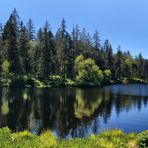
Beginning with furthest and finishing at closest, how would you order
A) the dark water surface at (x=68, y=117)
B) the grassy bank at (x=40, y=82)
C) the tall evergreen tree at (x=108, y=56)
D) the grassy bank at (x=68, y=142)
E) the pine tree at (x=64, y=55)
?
the tall evergreen tree at (x=108, y=56) → the pine tree at (x=64, y=55) → the grassy bank at (x=40, y=82) → the dark water surface at (x=68, y=117) → the grassy bank at (x=68, y=142)

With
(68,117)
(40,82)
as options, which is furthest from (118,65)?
(68,117)

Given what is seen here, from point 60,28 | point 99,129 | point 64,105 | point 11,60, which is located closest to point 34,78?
point 11,60

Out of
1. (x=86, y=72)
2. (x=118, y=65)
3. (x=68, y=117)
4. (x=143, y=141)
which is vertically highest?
(x=118, y=65)

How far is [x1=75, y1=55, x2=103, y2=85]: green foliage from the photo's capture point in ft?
395

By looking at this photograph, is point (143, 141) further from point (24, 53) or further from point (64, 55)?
point (64, 55)

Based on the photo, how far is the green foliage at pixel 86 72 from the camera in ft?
395

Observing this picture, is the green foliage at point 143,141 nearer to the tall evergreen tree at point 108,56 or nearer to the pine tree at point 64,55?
the pine tree at point 64,55

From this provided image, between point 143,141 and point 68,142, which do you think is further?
point 68,142

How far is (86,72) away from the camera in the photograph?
121250 mm

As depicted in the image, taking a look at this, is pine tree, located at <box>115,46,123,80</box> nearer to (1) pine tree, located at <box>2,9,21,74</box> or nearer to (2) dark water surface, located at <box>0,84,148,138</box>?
(1) pine tree, located at <box>2,9,21,74</box>

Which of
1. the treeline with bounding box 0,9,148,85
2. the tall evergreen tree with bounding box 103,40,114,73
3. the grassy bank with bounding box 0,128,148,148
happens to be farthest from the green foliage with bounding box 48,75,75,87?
the grassy bank with bounding box 0,128,148,148

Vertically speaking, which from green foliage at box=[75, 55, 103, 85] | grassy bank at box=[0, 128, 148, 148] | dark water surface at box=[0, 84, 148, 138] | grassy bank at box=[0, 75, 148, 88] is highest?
green foliage at box=[75, 55, 103, 85]

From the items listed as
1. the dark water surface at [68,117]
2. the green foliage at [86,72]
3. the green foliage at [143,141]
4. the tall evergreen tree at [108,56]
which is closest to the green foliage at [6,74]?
the green foliage at [86,72]

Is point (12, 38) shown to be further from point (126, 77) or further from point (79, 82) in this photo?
point (126, 77)
